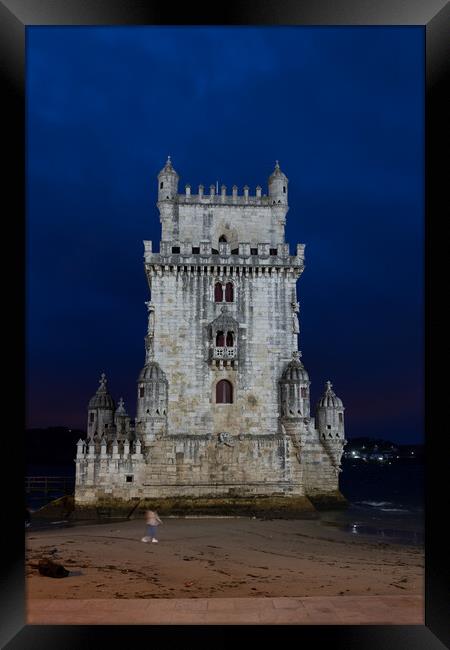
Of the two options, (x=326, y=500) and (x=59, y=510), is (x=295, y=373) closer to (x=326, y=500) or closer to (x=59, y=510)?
(x=326, y=500)

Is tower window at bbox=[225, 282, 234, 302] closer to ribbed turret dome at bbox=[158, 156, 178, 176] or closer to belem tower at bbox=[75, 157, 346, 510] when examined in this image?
belem tower at bbox=[75, 157, 346, 510]

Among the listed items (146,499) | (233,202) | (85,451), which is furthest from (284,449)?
(233,202)

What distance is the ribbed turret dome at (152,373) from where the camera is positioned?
33312 mm

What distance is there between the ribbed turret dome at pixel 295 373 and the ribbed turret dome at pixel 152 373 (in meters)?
6.95

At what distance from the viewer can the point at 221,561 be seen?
71.5 ft

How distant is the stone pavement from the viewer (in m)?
11.1

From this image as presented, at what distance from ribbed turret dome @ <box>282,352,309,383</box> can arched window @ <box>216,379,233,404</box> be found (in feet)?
10.4
